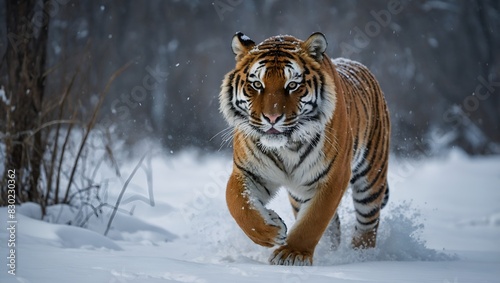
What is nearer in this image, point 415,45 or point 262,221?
point 262,221

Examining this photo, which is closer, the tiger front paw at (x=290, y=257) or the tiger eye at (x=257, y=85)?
the tiger front paw at (x=290, y=257)

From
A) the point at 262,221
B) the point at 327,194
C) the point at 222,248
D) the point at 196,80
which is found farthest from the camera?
the point at 196,80

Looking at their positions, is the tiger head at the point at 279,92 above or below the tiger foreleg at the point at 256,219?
above

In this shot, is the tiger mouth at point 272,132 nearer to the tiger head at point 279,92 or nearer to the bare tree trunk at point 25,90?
the tiger head at point 279,92

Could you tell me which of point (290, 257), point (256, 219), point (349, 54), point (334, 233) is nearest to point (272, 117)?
point (256, 219)

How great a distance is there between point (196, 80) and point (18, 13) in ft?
31.9

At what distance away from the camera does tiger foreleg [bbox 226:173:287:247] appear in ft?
8.68

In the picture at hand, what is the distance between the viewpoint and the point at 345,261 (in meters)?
3.15

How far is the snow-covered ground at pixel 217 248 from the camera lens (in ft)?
7.09

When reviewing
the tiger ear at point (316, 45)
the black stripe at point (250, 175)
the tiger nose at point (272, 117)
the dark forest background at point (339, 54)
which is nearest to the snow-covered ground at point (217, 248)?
the black stripe at point (250, 175)

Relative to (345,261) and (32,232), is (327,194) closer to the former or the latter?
(345,261)

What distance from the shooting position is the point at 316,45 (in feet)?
9.77

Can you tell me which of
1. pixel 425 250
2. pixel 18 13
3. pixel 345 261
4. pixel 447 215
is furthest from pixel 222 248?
pixel 447 215

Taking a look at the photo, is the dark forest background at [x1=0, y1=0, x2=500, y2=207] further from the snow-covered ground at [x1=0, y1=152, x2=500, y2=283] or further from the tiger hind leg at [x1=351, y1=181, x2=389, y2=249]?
the tiger hind leg at [x1=351, y1=181, x2=389, y2=249]
